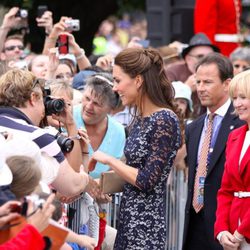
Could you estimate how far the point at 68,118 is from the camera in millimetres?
7602

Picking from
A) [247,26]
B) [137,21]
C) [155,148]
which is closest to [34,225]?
[155,148]

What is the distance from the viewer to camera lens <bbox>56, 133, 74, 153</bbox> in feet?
23.0

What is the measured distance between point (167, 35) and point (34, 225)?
8.67 metres

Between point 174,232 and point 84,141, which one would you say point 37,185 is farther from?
point 174,232

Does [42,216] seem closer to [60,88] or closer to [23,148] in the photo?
[23,148]

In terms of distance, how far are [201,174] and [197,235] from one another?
0.49m

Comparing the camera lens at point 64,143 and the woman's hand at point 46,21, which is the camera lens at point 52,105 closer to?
the camera lens at point 64,143

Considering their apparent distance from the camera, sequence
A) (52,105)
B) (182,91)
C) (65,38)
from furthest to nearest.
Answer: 1. (182,91)
2. (65,38)
3. (52,105)

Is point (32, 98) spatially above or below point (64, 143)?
above

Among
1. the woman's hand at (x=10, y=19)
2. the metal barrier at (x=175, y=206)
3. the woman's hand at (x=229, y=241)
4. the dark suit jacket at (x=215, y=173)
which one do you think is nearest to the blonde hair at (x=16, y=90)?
the woman's hand at (x=229, y=241)

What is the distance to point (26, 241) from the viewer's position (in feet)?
17.3

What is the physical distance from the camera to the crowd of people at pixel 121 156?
221 inches

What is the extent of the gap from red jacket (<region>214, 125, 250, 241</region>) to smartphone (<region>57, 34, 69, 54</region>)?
262cm

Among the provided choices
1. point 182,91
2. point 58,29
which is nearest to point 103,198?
point 58,29
